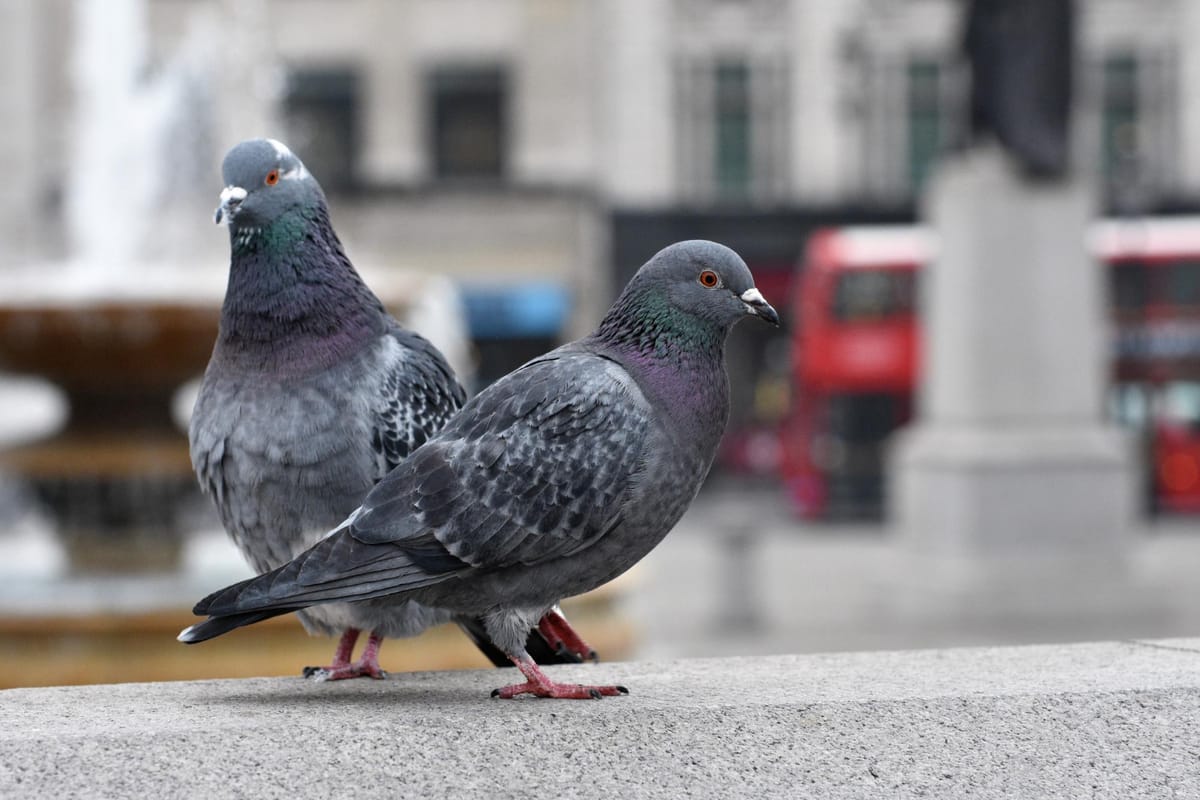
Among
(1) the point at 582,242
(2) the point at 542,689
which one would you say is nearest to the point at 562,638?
(2) the point at 542,689

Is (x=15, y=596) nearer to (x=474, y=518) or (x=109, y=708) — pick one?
(x=109, y=708)

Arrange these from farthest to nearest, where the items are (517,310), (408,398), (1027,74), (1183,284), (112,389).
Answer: (517,310)
(1183,284)
(1027,74)
(112,389)
(408,398)

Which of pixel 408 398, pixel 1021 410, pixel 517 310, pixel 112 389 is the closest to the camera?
pixel 408 398

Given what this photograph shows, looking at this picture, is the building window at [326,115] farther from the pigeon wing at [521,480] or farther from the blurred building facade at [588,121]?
the pigeon wing at [521,480]

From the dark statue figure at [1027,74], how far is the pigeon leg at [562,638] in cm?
911

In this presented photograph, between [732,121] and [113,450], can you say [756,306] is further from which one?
[732,121]

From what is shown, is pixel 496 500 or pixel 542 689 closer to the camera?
pixel 496 500

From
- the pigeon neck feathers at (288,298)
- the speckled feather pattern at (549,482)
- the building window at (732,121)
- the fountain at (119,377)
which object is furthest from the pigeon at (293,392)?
the building window at (732,121)

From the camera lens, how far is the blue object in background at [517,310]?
2864 cm

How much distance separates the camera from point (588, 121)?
2959cm

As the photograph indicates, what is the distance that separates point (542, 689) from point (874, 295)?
1975cm

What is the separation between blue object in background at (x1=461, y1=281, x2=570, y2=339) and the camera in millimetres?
28641

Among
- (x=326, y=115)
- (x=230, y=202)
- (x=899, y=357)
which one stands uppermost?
(x=326, y=115)

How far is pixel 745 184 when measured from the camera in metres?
29.7
